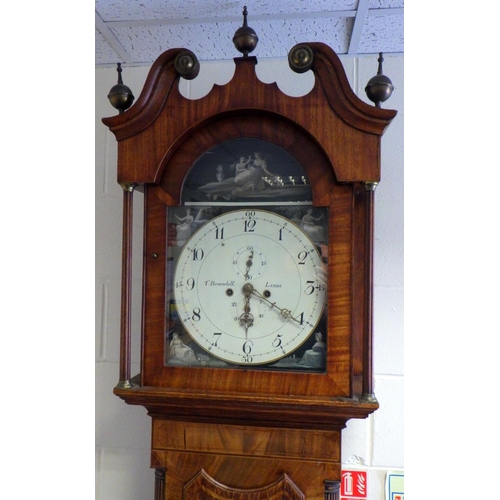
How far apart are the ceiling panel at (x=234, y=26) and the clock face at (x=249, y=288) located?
398 mm

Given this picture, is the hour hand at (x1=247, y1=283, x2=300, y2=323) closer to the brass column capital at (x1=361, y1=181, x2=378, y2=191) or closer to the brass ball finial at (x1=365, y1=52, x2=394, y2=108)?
the brass column capital at (x1=361, y1=181, x2=378, y2=191)

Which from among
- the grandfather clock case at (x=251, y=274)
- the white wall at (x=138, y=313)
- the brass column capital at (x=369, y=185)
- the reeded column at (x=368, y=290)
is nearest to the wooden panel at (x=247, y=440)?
the grandfather clock case at (x=251, y=274)

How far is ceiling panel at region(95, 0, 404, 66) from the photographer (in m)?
0.80

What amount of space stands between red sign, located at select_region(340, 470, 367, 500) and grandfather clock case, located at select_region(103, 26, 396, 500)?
0.86 feet

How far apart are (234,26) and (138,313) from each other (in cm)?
66

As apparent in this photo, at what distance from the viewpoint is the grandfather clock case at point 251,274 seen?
2.36 feet

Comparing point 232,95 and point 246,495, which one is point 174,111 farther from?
point 246,495

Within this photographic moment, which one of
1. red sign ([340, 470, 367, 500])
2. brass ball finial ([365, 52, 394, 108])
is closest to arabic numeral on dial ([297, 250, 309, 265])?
brass ball finial ([365, 52, 394, 108])

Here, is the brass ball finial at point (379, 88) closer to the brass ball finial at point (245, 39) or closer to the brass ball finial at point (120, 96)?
the brass ball finial at point (245, 39)

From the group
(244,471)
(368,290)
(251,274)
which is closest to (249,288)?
(251,274)

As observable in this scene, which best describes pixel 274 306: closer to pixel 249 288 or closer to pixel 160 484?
pixel 249 288

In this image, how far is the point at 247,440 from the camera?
751 mm

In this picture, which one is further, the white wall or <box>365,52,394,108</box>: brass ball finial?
the white wall
